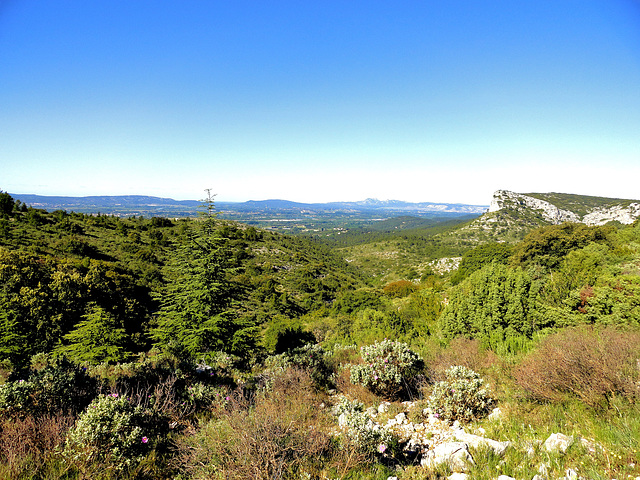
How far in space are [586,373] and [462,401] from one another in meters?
2.45

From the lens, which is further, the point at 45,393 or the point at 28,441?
the point at 45,393

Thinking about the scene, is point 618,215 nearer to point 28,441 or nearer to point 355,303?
point 355,303

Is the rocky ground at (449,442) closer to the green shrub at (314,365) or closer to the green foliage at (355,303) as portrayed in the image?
the green shrub at (314,365)

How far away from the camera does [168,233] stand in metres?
51.0

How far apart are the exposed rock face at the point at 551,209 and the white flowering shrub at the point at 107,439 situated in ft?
521

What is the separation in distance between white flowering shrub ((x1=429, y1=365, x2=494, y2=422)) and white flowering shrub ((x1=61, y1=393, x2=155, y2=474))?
602cm

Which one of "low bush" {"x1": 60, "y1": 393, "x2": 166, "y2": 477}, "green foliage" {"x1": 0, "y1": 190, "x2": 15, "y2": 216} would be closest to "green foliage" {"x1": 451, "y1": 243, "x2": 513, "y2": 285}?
"low bush" {"x1": 60, "y1": 393, "x2": 166, "y2": 477}

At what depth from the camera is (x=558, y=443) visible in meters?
4.05

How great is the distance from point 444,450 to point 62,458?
605 cm

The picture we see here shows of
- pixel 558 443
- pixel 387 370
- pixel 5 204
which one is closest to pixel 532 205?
pixel 387 370

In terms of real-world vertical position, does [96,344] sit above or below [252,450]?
below

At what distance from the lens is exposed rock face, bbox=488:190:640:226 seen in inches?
4449

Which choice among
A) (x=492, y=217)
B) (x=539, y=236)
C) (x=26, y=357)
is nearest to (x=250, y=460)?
(x=26, y=357)

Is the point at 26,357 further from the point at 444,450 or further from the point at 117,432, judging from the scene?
the point at 444,450
